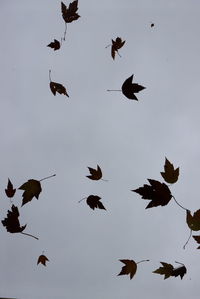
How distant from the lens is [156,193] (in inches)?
72.5

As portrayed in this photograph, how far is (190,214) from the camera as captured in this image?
1.83 m

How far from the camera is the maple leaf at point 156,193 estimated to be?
183 centimetres

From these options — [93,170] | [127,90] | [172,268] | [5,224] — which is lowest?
[172,268]

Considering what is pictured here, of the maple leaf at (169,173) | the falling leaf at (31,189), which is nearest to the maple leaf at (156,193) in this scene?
the maple leaf at (169,173)

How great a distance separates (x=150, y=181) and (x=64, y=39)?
110 inches

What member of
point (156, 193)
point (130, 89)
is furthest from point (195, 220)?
point (130, 89)

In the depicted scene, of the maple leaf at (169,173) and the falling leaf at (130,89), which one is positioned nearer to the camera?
the maple leaf at (169,173)

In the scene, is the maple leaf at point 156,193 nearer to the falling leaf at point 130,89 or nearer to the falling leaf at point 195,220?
the falling leaf at point 195,220

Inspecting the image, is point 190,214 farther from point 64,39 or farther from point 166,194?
point 64,39

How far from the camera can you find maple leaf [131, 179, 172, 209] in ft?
6.00

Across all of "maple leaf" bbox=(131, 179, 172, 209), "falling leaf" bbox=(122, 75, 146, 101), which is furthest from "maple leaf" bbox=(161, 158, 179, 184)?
"falling leaf" bbox=(122, 75, 146, 101)

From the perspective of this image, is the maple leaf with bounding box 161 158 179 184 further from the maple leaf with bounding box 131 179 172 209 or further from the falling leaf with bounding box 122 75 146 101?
the falling leaf with bounding box 122 75 146 101

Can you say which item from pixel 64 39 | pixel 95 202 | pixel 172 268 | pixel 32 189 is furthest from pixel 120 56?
pixel 172 268

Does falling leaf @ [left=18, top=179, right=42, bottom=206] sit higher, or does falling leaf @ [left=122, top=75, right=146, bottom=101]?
falling leaf @ [left=122, top=75, right=146, bottom=101]
